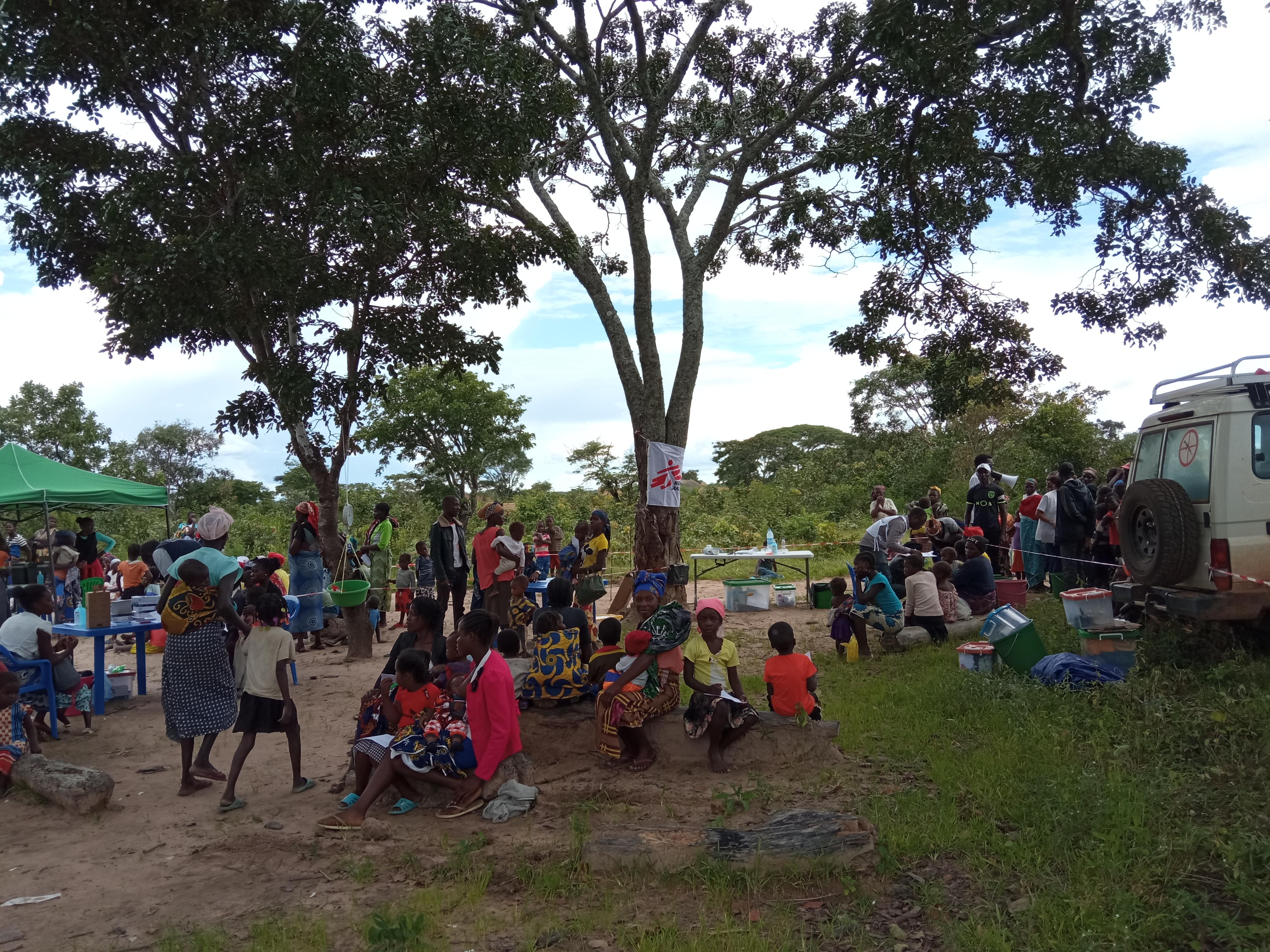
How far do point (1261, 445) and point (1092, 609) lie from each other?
1.92 meters

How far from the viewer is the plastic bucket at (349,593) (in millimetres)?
9383

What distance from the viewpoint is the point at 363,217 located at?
26.0ft

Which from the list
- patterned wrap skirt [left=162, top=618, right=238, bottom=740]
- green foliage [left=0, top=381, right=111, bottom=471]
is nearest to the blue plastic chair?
patterned wrap skirt [left=162, top=618, right=238, bottom=740]

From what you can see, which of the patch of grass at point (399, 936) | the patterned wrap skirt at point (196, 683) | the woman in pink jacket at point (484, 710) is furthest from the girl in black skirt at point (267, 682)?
the patch of grass at point (399, 936)

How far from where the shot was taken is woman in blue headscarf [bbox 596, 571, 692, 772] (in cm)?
565

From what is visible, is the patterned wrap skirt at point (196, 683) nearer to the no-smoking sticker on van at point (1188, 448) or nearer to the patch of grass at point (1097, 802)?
the patch of grass at point (1097, 802)

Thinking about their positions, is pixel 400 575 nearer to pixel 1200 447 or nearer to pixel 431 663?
pixel 431 663

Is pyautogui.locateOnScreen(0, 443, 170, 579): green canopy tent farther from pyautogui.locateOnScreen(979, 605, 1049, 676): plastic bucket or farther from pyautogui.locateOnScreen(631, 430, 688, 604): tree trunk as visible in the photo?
pyautogui.locateOnScreen(979, 605, 1049, 676): plastic bucket

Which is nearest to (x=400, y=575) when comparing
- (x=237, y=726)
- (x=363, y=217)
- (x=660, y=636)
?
(x=363, y=217)

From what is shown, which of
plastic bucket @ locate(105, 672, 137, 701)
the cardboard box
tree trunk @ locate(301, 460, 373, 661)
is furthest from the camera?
tree trunk @ locate(301, 460, 373, 661)

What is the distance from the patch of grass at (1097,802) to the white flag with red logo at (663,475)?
4.86 meters

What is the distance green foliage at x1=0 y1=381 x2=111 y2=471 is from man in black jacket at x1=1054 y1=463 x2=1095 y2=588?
1015 inches

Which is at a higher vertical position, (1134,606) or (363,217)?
(363,217)

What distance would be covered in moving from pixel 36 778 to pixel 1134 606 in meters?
8.25
